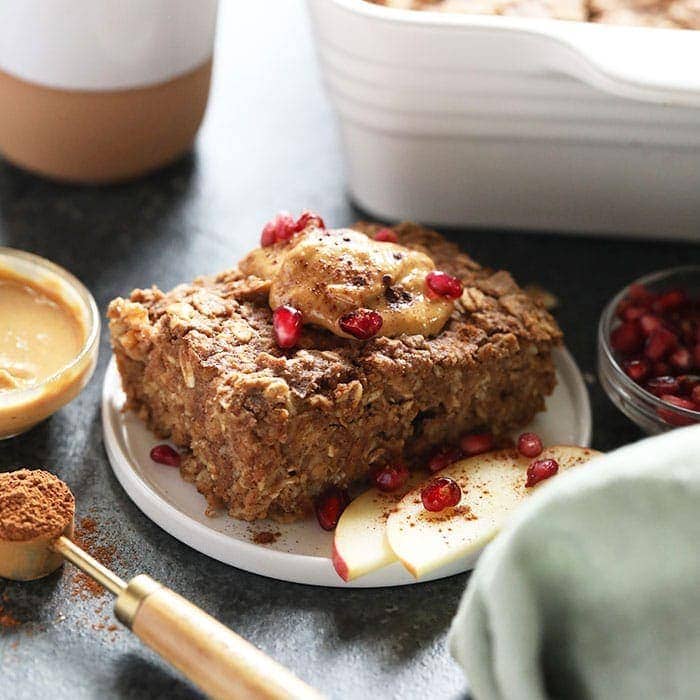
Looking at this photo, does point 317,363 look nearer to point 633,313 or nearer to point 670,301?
point 633,313

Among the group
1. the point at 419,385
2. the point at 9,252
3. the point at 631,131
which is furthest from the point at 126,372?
the point at 631,131

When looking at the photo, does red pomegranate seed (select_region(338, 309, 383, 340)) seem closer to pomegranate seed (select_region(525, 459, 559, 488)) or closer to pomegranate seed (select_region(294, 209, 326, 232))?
pomegranate seed (select_region(294, 209, 326, 232))

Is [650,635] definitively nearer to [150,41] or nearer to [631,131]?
[631,131]

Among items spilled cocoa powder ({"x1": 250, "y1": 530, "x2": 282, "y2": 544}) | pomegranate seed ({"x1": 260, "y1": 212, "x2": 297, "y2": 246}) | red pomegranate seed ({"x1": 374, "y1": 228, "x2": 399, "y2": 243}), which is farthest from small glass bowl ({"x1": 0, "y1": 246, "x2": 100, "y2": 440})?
red pomegranate seed ({"x1": 374, "y1": 228, "x2": 399, "y2": 243})

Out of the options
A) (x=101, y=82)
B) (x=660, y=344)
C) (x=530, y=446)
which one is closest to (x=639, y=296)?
(x=660, y=344)

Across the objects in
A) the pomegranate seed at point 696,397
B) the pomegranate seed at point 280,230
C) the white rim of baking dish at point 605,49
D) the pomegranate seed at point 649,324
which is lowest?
the pomegranate seed at point 696,397

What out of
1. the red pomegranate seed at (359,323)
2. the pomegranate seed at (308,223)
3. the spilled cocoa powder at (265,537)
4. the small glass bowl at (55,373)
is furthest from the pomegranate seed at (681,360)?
the small glass bowl at (55,373)

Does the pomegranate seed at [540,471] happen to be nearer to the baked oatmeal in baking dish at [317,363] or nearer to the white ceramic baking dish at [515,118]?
the baked oatmeal in baking dish at [317,363]
